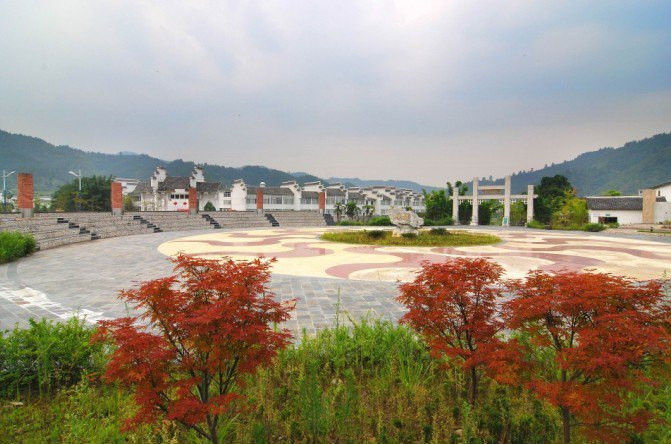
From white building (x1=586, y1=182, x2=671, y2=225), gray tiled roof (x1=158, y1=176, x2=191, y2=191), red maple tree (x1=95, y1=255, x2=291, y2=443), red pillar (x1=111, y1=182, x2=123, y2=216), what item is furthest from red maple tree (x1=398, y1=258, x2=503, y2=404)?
gray tiled roof (x1=158, y1=176, x2=191, y2=191)

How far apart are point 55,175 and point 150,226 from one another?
353ft

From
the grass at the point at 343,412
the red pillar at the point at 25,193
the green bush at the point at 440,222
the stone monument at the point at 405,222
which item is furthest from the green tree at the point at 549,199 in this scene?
the red pillar at the point at 25,193

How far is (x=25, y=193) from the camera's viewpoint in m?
19.2

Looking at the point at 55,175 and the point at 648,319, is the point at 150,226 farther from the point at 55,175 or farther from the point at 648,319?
the point at 55,175

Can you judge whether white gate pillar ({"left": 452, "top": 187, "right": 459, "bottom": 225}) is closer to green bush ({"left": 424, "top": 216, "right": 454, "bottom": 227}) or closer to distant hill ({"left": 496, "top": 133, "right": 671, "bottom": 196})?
green bush ({"left": 424, "top": 216, "right": 454, "bottom": 227})

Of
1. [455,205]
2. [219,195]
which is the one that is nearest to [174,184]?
[219,195]

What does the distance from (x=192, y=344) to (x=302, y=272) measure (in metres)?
7.95

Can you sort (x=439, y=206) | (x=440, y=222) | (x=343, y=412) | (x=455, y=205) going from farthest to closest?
(x=439, y=206) < (x=455, y=205) < (x=440, y=222) < (x=343, y=412)

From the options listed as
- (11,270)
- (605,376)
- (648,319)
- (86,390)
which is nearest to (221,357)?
(86,390)

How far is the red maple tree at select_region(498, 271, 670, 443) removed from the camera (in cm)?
245

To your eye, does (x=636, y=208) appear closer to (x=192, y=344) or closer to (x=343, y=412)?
(x=343, y=412)


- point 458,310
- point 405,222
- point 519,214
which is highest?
point 519,214

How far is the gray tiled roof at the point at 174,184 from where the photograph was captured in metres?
61.2

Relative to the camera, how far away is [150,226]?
87.5ft
